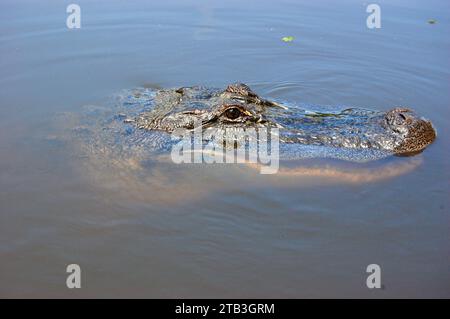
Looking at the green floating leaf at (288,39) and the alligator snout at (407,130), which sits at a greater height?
the green floating leaf at (288,39)

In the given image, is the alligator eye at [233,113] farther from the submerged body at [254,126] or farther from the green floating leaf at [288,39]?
the green floating leaf at [288,39]

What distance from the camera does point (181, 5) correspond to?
1219cm

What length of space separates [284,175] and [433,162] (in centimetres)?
191

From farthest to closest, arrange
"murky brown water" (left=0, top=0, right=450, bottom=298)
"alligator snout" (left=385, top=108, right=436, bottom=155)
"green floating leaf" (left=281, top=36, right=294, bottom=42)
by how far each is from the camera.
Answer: "green floating leaf" (left=281, top=36, right=294, bottom=42) → "alligator snout" (left=385, top=108, right=436, bottom=155) → "murky brown water" (left=0, top=0, right=450, bottom=298)

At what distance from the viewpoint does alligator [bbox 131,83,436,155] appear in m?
5.54

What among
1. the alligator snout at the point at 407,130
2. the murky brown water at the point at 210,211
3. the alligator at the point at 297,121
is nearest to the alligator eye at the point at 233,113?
the alligator at the point at 297,121

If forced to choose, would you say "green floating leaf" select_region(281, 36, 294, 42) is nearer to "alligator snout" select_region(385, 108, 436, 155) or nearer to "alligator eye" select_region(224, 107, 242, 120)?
"alligator snout" select_region(385, 108, 436, 155)

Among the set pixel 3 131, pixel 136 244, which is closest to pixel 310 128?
pixel 136 244

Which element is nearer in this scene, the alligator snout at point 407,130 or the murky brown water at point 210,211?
the murky brown water at point 210,211

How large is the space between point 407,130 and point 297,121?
1.29 meters

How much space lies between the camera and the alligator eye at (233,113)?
5.68 m

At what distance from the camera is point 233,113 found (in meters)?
5.68

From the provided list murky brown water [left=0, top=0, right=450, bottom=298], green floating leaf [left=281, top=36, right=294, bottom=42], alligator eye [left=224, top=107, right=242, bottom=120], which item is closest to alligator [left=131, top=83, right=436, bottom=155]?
alligator eye [left=224, top=107, right=242, bottom=120]

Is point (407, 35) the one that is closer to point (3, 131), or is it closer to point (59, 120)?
point (59, 120)
